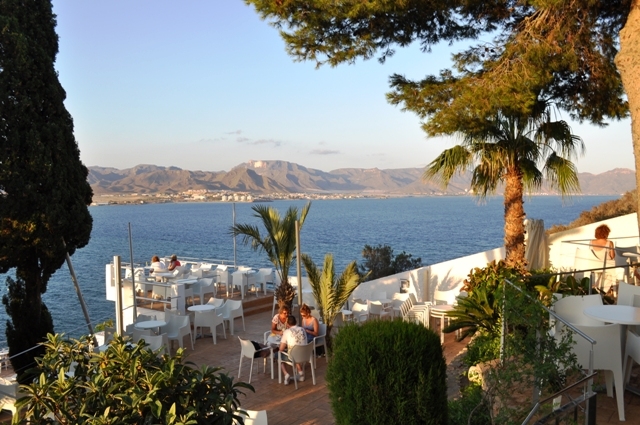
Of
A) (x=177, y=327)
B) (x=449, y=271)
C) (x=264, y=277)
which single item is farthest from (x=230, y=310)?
(x=449, y=271)

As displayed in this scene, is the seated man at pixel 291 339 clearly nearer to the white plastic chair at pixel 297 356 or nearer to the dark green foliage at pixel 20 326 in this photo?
the white plastic chair at pixel 297 356

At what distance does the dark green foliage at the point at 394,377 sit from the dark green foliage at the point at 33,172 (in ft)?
24.0

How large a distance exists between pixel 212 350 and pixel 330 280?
7.92 ft

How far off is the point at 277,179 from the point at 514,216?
15349 cm

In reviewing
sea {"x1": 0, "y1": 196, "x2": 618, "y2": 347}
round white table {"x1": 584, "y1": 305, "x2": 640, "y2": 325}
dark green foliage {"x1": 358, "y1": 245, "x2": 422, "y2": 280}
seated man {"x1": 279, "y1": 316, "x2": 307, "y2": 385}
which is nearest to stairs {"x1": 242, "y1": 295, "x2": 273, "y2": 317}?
seated man {"x1": 279, "y1": 316, "x2": 307, "y2": 385}

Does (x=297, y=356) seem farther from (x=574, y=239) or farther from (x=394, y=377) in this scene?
(x=574, y=239)

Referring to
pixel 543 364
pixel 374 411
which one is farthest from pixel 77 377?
pixel 543 364

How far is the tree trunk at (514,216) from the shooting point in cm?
891

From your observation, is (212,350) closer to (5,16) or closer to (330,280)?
(330,280)

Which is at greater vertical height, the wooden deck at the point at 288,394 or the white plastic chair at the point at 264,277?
the white plastic chair at the point at 264,277

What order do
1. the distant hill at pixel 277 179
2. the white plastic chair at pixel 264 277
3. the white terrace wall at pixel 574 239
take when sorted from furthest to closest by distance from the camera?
the distant hill at pixel 277 179 < the white plastic chair at pixel 264 277 < the white terrace wall at pixel 574 239

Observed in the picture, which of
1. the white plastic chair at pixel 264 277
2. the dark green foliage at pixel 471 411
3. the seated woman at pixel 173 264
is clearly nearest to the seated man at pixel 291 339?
the dark green foliage at pixel 471 411

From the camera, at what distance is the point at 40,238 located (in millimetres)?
9109

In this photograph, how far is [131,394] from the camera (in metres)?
3.13
